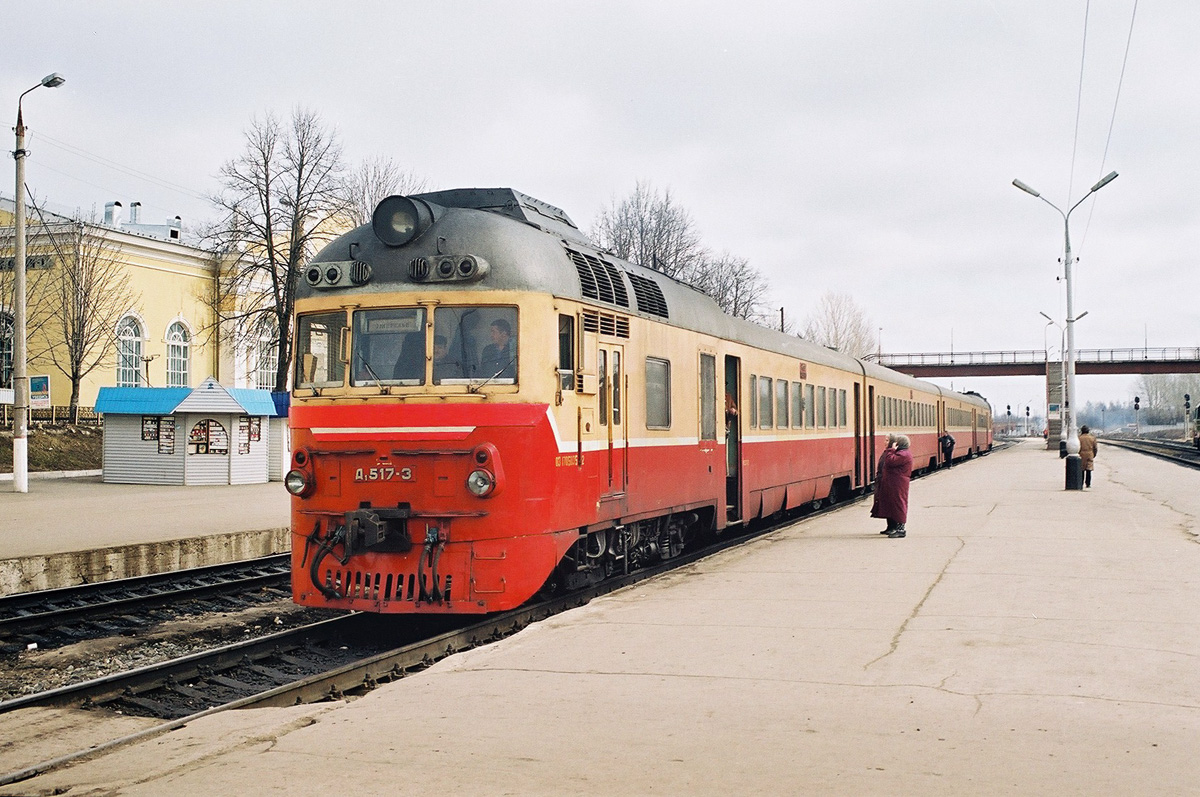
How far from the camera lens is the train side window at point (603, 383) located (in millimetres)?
9898

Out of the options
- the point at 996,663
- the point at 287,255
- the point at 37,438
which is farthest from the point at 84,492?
the point at 996,663

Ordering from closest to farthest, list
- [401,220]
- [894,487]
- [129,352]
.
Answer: [401,220], [894,487], [129,352]

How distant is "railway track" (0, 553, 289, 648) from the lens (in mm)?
10025

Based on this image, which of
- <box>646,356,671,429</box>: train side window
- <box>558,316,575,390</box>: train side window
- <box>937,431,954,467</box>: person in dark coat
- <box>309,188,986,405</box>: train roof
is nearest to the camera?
<box>309,188,986,405</box>: train roof

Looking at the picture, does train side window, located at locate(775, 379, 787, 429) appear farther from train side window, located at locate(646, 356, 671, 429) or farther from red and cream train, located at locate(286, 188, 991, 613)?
red and cream train, located at locate(286, 188, 991, 613)

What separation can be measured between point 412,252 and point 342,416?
152 centimetres

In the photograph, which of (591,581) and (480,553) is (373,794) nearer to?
(480,553)

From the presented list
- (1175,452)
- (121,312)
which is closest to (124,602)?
(121,312)

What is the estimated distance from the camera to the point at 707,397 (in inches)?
516

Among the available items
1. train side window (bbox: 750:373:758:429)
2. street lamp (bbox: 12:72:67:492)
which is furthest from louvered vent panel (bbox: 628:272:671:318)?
street lamp (bbox: 12:72:67:492)

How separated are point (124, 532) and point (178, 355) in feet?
112

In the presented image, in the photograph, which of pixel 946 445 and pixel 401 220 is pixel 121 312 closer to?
pixel 946 445

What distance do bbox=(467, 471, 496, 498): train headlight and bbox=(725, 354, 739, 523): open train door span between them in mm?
6315

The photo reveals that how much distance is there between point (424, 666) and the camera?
8102 millimetres
